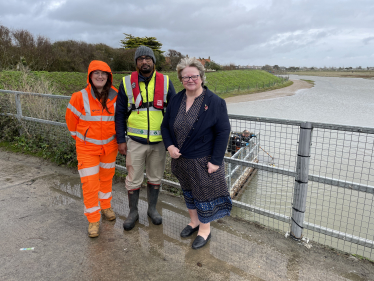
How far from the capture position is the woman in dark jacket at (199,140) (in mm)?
2520

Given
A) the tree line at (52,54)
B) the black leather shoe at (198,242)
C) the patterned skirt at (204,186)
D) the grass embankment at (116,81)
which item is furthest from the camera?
the tree line at (52,54)

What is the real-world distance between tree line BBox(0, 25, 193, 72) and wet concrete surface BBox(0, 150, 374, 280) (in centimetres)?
1336

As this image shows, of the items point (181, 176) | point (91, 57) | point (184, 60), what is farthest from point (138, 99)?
point (91, 57)

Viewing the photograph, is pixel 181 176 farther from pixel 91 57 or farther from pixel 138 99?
pixel 91 57

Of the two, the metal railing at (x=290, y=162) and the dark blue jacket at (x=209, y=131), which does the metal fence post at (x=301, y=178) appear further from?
the dark blue jacket at (x=209, y=131)

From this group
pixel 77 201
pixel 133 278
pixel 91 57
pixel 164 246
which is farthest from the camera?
pixel 91 57

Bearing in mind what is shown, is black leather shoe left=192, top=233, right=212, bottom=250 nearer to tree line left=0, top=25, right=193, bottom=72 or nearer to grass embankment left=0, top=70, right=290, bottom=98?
grass embankment left=0, top=70, right=290, bottom=98

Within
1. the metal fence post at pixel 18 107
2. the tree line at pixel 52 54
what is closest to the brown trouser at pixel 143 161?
the metal fence post at pixel 18 107

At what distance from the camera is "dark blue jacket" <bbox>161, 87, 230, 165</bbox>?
2.50m

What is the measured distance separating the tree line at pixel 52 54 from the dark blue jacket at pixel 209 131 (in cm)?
1441

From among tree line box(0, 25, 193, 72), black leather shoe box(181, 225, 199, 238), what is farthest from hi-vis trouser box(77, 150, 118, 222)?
tree line box(0, 25, 193, 72)

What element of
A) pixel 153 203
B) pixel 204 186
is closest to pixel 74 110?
pixel 153 203

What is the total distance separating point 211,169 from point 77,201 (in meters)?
2.21

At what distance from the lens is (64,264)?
2.55 m
